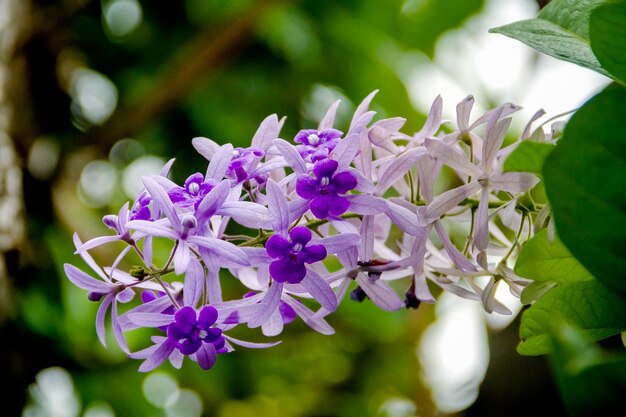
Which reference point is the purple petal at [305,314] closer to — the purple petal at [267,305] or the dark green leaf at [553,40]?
the purple petal at [267,305]

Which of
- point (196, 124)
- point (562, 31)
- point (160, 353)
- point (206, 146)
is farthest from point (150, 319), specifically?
point (196, 124)

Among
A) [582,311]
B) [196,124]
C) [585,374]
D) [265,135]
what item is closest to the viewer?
[585,374]

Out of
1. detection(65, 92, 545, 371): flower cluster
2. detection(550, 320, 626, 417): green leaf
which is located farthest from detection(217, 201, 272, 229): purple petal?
detection(550, 320, 626, 417): green leaf

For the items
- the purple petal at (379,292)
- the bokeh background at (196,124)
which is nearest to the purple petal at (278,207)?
the purple petal at (379,292)

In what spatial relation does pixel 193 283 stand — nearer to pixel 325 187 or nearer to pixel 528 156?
pixel 325 187

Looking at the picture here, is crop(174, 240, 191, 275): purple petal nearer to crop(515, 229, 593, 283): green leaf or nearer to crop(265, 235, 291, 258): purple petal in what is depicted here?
crop(265, 235, 291, 258): purple petal

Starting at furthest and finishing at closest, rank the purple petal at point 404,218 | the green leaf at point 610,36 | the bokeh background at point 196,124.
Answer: the bokeh background at point 196,124 → the purple petal at point 404,218 → the green leaf at point 610,36

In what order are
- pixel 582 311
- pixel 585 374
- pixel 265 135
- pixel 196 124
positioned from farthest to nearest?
pixel 196 124
pixel 265 135
pixel 582 311
pixel 585 374
